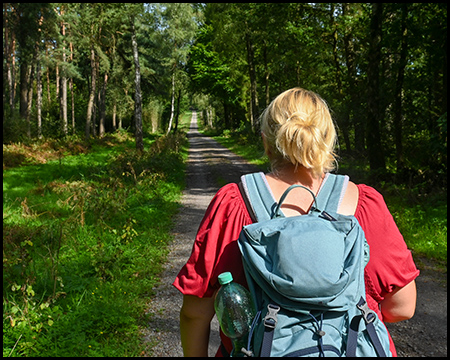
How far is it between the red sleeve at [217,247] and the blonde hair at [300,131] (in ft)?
0.83

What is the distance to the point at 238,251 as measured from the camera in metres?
1.57

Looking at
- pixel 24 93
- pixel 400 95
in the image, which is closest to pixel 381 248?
pixel 400 95

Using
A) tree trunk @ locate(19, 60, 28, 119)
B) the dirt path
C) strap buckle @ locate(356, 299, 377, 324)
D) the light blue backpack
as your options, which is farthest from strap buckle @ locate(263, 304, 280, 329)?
tree trunk @ locate(19, 60, 28, 119)

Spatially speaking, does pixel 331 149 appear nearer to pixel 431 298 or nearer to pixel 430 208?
pixel 431 298

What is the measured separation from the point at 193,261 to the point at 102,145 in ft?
86.2

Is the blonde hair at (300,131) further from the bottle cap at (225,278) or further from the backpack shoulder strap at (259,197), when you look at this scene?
the bottle cap at (225,278)

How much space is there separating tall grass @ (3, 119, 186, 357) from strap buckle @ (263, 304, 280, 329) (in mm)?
2878

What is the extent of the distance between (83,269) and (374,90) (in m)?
9.87

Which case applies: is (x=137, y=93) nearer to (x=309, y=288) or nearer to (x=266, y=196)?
(x=266, y=196)

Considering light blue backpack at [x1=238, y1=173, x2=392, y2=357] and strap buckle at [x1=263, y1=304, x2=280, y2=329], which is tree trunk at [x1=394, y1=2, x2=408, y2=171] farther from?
strap buckle at [x1=263, y1=304, x2=280, y2=329]

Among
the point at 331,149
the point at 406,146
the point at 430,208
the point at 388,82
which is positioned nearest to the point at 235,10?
the point at 388,82

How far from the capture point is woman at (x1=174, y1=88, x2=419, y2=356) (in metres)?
1.55

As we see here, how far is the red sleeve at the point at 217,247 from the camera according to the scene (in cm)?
158

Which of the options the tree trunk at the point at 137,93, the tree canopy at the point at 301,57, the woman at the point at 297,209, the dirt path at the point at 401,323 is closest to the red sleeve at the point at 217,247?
the woman at the point at 297,209
